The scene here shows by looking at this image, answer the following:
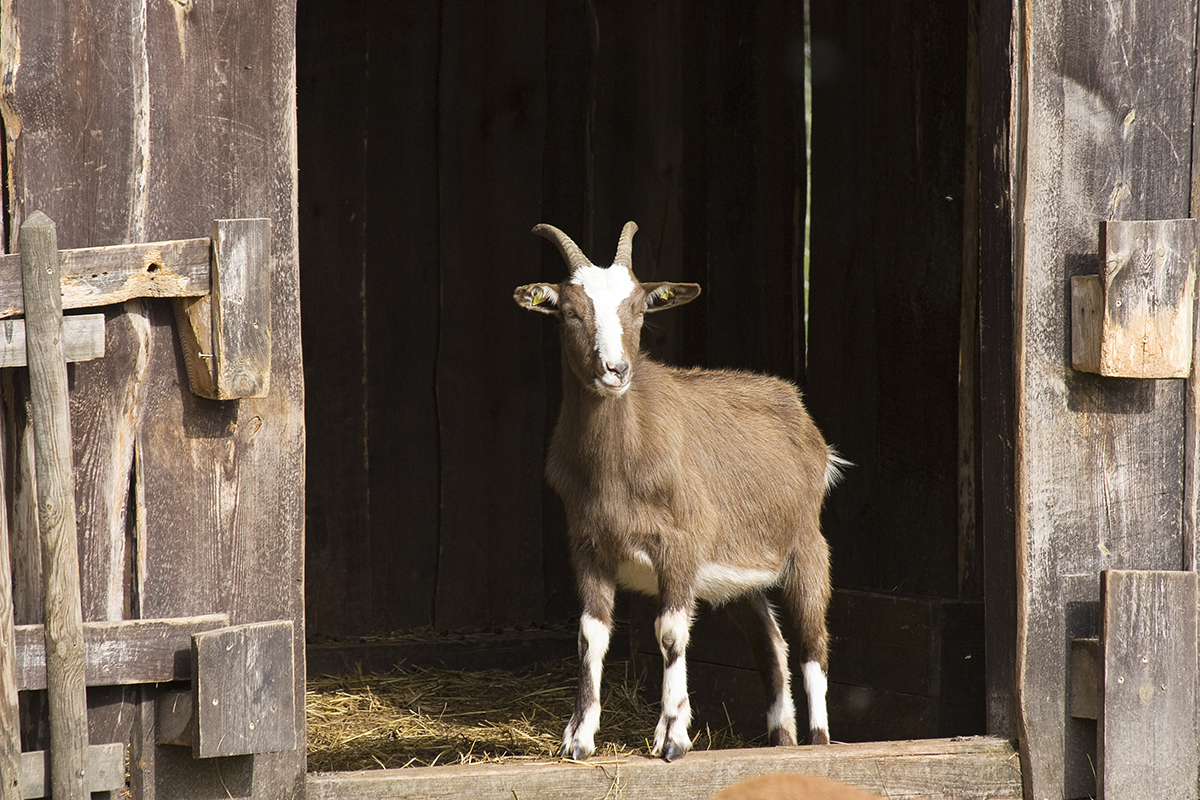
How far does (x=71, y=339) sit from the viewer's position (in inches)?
132

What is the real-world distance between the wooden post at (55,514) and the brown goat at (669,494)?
5.06 ft

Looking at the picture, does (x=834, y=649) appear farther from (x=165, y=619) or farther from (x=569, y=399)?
(x=165, y=619)

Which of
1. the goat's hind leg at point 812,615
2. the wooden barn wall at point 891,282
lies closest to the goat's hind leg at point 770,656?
the goat's hind leg at point 812,615

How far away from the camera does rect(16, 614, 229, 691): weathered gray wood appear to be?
130 inches

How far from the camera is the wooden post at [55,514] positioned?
10.7ft

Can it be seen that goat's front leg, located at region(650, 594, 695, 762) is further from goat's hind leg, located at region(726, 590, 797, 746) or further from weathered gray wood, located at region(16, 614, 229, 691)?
weathered gray wood, located at region(16, 614, 229, 691)

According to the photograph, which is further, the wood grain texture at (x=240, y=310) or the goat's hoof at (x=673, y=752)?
the goat's hoof at (x=673, y=752)

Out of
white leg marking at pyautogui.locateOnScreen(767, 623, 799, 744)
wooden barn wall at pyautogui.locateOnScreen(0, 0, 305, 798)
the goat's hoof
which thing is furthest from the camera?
white leg marking at pyautogui.locateOnScreen(767, 623, 799, 744)

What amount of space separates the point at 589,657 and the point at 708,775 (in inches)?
22.8

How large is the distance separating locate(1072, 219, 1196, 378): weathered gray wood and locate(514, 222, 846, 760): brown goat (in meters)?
1.35

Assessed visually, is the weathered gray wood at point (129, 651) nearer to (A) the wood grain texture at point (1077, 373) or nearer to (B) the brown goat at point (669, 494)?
(B) the brown goat at point (669, 494)

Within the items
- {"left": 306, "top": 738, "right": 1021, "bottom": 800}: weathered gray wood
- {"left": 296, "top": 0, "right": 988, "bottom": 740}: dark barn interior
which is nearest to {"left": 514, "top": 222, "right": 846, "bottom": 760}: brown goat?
{"left": 306, "top": 738, "right": 1021, "bottom": 800}: weathered gray wood

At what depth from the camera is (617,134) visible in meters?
6.87

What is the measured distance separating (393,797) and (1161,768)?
2441 millimetres
